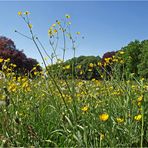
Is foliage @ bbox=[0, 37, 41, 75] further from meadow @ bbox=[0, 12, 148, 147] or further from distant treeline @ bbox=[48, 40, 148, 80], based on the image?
meadow @ bbox=[0, 12, 148, 147]

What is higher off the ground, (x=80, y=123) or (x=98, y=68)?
(x=98, y=68)

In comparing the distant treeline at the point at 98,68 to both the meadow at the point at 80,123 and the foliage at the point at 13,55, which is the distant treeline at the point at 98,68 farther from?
the foliage at the point at 13,55

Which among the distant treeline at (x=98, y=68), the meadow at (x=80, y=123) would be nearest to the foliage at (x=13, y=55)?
the distant treeline at (x=98, y=68)

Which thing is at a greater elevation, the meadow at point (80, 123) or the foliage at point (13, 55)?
the foliage at point (13, 55)

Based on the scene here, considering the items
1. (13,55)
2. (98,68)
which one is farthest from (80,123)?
(13,55)

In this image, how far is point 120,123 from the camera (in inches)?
103

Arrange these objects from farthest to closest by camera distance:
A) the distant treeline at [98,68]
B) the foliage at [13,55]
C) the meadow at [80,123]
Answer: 1. the foliage at [13,55]
2. the distant treeline at [98,68]
3. the meadow at [80,123]

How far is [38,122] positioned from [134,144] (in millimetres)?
923

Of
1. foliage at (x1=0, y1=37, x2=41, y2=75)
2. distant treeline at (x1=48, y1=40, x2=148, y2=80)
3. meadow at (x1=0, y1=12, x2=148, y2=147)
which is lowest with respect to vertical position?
meadow at (x1=0, y1=12, x2=148, y2=147)

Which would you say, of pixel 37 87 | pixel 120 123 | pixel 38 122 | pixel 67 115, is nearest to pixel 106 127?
pixel 120 123

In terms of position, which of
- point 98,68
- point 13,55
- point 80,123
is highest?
point 13,55

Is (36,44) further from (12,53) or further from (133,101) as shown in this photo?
(12,53)

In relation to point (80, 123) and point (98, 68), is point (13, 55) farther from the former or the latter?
point (80, 123)

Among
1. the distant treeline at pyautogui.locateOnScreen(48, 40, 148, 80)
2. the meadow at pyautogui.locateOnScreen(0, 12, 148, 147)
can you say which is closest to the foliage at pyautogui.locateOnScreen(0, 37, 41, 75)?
the distant treeline at pyautogui.locateOnScreen(48, 40, 148, 80)
